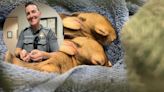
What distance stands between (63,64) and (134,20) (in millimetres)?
870

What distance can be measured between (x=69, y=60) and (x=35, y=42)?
105 millimetres

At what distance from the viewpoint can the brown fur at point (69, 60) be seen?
1.00 m

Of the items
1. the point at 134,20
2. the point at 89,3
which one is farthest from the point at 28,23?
the point at 134,20

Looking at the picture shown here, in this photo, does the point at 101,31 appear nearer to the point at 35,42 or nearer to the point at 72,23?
the point at 72,23

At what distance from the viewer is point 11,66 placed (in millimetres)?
981

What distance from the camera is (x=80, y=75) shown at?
0.99 meters

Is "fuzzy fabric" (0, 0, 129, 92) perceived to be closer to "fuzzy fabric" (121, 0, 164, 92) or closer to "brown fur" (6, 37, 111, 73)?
"brown fur" (6, 37, 111, 73)

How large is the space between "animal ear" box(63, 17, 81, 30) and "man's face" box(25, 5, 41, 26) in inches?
3.0

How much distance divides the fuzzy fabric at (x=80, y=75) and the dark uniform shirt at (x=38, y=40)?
0.22ft

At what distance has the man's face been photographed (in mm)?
1009

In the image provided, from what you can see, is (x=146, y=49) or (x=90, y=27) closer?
(x=146, y=49)

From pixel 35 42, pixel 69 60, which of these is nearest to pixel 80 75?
pixel 69 60

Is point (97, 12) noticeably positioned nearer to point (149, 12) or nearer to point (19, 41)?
point (19, 41)

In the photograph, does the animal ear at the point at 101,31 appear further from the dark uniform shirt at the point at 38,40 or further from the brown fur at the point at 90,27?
the dark uniform shirt at the point at 38,40
